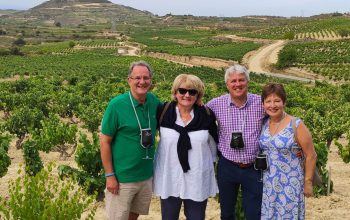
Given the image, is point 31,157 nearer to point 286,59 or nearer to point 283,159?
point 283,159

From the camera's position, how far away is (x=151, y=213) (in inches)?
295

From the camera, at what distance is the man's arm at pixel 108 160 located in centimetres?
470

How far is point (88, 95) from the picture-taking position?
84.6 ft

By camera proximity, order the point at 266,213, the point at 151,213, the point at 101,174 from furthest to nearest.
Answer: the point at 101,174
the point at 151,213
the point at 266,213

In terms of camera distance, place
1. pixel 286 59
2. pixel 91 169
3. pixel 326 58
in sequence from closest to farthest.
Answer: pixel 91 169 < pixel 286 59 < pixel 326 58

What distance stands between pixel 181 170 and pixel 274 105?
1326 mm

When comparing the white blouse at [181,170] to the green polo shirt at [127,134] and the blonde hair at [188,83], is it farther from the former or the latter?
the blonde hair at [188,83]

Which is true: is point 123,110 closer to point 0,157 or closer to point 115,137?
point 115,137

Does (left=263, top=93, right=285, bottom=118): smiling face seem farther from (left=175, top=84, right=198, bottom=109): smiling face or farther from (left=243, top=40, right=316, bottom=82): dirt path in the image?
(left=243, top=40, right=316, bottom=82): dirt path

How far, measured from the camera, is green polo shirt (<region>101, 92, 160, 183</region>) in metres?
4.62

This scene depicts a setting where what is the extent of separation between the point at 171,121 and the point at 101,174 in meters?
4.22

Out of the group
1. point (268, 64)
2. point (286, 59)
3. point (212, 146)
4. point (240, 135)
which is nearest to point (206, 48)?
point (268, 64)

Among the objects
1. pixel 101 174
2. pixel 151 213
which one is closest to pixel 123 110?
pixel 151 213

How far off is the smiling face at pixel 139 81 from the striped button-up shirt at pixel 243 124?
3.01ft
